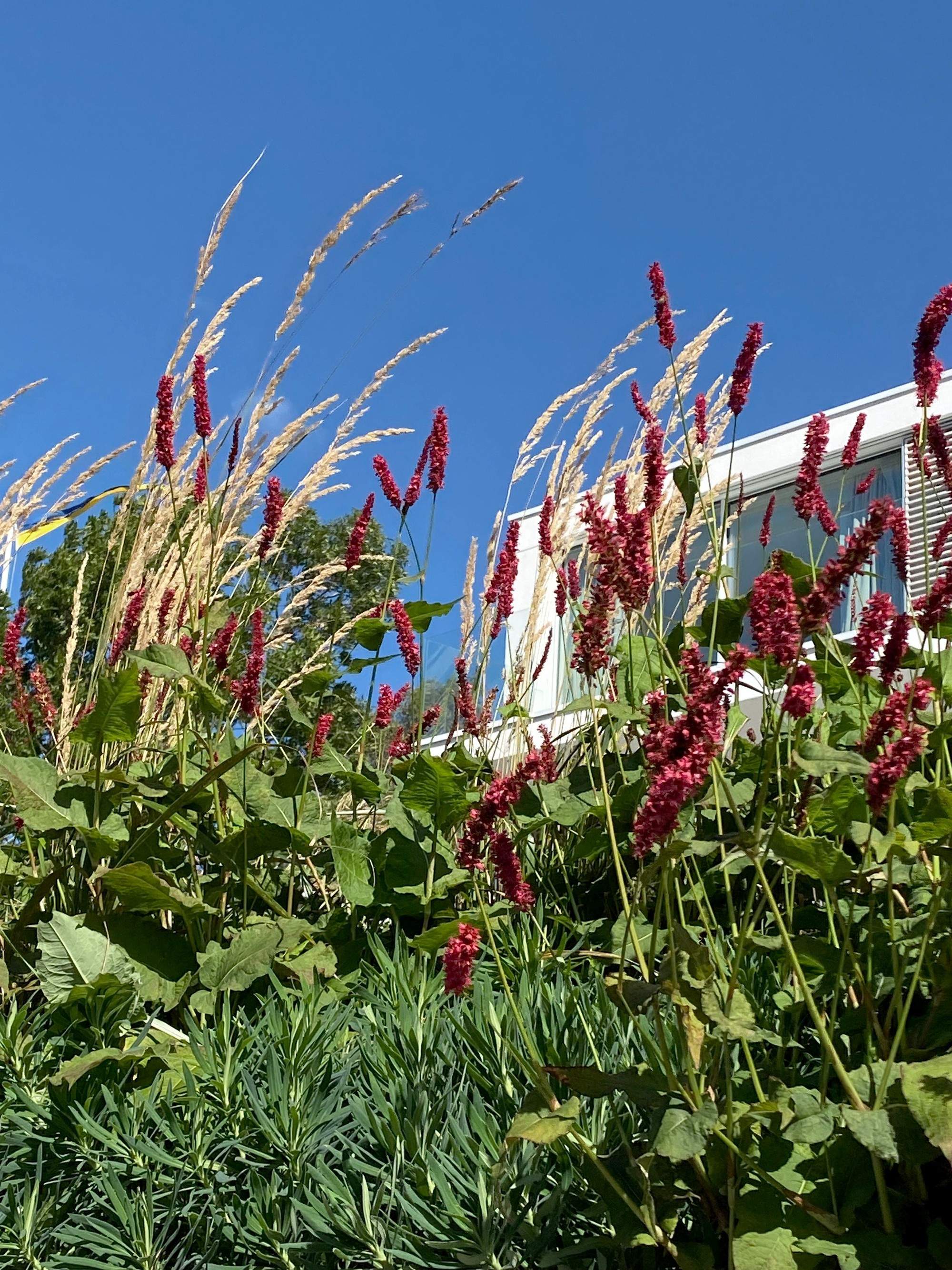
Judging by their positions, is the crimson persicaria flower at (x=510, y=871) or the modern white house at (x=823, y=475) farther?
the modern white house at (x=823, y=475)

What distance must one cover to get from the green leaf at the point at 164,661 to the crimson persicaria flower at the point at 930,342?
1.04 meters

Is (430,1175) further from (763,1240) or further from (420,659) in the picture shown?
(420,659)

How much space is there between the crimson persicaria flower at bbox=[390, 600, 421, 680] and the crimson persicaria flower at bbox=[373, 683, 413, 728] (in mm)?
239

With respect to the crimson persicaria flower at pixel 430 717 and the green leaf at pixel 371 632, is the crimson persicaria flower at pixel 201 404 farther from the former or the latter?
the crimson persicaria flower at pixel 430 717

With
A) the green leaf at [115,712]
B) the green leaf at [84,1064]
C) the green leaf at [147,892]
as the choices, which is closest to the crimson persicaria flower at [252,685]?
the green leaf at [115,712]

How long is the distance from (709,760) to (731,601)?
99cm

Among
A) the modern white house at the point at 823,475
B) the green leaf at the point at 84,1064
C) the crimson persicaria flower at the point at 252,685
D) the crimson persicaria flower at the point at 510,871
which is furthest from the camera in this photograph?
the modern white house at the point at 823,475

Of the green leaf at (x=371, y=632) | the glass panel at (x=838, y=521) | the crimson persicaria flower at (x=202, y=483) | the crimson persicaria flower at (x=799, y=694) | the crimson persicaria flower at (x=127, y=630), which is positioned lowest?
the crimson persicaria flower at (x=799, y=694)

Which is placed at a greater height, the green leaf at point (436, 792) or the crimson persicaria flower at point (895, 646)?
the crimson persicaria flower at point (895, 646)

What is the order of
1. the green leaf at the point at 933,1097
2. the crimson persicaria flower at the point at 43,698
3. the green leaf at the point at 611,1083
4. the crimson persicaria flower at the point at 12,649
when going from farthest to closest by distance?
the crimson persicaria flower at the point at 43,698, the crimson persicaria flower at the point at 12,649, the green leaf at the point at 611,1083, the green leaf at the point at 933,1097

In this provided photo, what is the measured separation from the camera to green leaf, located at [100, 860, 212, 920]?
1.56 m

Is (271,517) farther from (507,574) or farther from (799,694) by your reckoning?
(799,694)

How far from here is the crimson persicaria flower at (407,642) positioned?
1741 mm

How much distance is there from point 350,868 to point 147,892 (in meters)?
0.27
